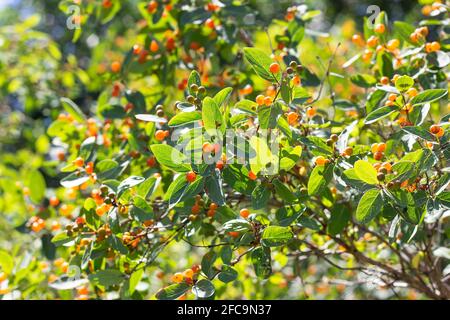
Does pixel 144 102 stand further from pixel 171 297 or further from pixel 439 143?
pixel 439 143

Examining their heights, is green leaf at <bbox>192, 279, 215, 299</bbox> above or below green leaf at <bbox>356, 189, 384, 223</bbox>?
below

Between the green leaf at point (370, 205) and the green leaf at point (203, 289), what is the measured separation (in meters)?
0.52

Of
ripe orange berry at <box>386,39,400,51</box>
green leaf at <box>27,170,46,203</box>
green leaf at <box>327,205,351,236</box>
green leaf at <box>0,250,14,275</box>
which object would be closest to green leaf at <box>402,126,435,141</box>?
green leaf at <box>327,205,351,236</box>

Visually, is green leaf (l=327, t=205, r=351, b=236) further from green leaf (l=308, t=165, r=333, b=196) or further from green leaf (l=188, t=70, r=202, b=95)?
green leaf (l=188, t=70, r=202, b=95)

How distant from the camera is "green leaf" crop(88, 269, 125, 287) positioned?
6.63ft

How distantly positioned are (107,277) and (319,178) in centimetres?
85

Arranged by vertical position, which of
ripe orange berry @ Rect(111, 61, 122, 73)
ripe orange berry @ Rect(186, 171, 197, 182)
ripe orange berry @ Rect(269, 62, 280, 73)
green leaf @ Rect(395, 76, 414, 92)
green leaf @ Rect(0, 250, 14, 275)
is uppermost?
ripe orange berry @ Rect(269, 62, 280, 73)

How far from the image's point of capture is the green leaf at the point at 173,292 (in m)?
1.83

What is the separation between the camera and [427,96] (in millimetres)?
1740

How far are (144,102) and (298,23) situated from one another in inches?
31.2

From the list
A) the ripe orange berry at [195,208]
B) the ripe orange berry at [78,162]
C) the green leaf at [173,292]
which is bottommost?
the green leaf at [173,292]

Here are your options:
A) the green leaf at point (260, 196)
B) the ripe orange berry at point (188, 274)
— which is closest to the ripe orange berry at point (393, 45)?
the green leaf at point (260, 196)

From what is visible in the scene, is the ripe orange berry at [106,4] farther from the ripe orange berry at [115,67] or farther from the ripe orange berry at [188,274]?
the ripe orange berry at [188,274]
